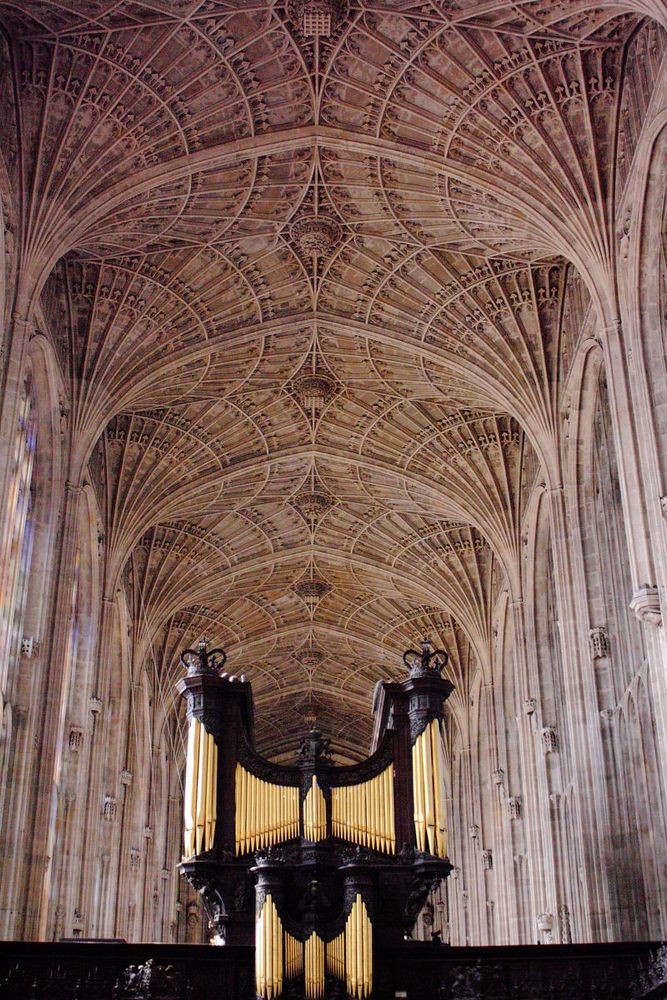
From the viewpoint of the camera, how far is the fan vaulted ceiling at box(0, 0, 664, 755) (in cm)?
2320

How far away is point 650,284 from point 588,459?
21.2 ft

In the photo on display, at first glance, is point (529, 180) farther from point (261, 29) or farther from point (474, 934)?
point (474, 934)

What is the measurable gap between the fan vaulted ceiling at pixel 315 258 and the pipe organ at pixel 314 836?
9.16m

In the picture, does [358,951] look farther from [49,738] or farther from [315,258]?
[315,258]

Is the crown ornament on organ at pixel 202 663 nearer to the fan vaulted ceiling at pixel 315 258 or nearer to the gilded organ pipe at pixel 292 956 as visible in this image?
the gilded organ pipe at pixel 292 956

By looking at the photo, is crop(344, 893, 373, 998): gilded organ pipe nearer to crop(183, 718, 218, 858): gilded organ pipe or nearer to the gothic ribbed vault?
crop(183, 718, 218, 858): gilded organ pipe

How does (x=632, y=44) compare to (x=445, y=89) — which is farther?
(x=445, y=89)

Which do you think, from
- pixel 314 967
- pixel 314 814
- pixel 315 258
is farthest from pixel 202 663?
pixel 315 258

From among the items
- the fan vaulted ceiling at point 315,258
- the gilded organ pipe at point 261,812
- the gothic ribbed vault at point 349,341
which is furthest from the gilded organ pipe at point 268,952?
the fan vaulted ceiling at point 315,258

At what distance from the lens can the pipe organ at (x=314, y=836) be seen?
18891 mm

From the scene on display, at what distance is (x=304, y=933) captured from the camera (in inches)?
752

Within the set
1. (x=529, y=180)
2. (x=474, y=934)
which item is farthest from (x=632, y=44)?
(x=474, y=934)

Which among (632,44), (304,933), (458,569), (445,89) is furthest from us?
(458,569)

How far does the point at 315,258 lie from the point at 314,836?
14082 mm
